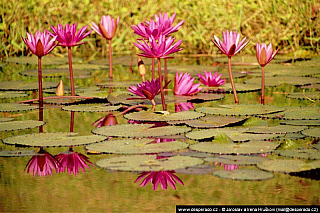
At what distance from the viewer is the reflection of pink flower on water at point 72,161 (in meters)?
2.32

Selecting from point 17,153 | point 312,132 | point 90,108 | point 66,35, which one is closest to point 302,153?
point 312,132

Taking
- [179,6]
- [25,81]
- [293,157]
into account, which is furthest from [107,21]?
[179,6]

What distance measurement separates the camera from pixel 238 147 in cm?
247

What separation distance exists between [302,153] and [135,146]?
67 cm

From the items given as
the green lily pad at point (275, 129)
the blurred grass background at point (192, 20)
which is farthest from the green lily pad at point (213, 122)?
the blurred grass background at point (192, 20)

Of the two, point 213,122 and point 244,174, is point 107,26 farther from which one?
point 244,174

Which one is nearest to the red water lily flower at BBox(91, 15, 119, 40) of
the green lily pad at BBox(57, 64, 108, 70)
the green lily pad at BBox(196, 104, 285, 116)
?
the green lily pad at BBox(57, 64, 108, 70)

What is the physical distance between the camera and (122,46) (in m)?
6.76

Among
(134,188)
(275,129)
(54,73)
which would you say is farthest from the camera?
(54,73)

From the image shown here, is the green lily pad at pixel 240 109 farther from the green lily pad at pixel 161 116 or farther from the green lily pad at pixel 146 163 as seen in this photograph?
the green lily pad at pixel 146 163

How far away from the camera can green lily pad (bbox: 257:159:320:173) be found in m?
2.19

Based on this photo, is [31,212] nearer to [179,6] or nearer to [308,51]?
[308,51]

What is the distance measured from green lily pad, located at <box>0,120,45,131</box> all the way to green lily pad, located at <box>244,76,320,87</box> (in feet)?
5.69

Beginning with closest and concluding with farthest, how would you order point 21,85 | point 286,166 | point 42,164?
1. point 286,166
2. point 42,164
3. point 21,85
